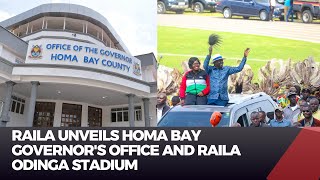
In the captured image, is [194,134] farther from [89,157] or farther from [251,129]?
[89,157]

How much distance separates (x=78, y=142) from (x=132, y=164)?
2.89 feet

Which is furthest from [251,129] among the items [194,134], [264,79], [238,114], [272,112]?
[264,79]

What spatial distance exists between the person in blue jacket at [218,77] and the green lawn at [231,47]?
0.16 meters

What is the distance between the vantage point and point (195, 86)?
335 inches

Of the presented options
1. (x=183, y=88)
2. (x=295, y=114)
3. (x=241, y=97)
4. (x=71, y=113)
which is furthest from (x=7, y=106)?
(x=295, y=114)

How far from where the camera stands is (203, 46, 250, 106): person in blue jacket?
8.45 metres

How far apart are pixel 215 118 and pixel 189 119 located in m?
0.48

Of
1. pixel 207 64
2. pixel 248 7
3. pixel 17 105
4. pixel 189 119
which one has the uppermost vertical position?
pixel 248 7

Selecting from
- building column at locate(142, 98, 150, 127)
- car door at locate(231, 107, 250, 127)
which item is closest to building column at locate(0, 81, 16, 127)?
building column at locate(142, 98, 150, 127)

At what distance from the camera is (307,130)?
6.46m

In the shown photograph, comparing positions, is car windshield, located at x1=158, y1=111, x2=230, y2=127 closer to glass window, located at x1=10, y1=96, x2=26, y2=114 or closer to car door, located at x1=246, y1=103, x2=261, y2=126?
car door, located at x1=246, y1=103, x2=261, y2=126

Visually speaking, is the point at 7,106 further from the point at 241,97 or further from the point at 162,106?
the point at 241,97

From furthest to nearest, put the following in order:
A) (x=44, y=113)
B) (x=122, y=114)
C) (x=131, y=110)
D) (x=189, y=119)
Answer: (x=122, y=114) → (x=44, y=113) → (x=131, y=110) → (x=189, y=119)

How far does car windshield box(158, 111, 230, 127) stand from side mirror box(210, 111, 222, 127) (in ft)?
0.18
